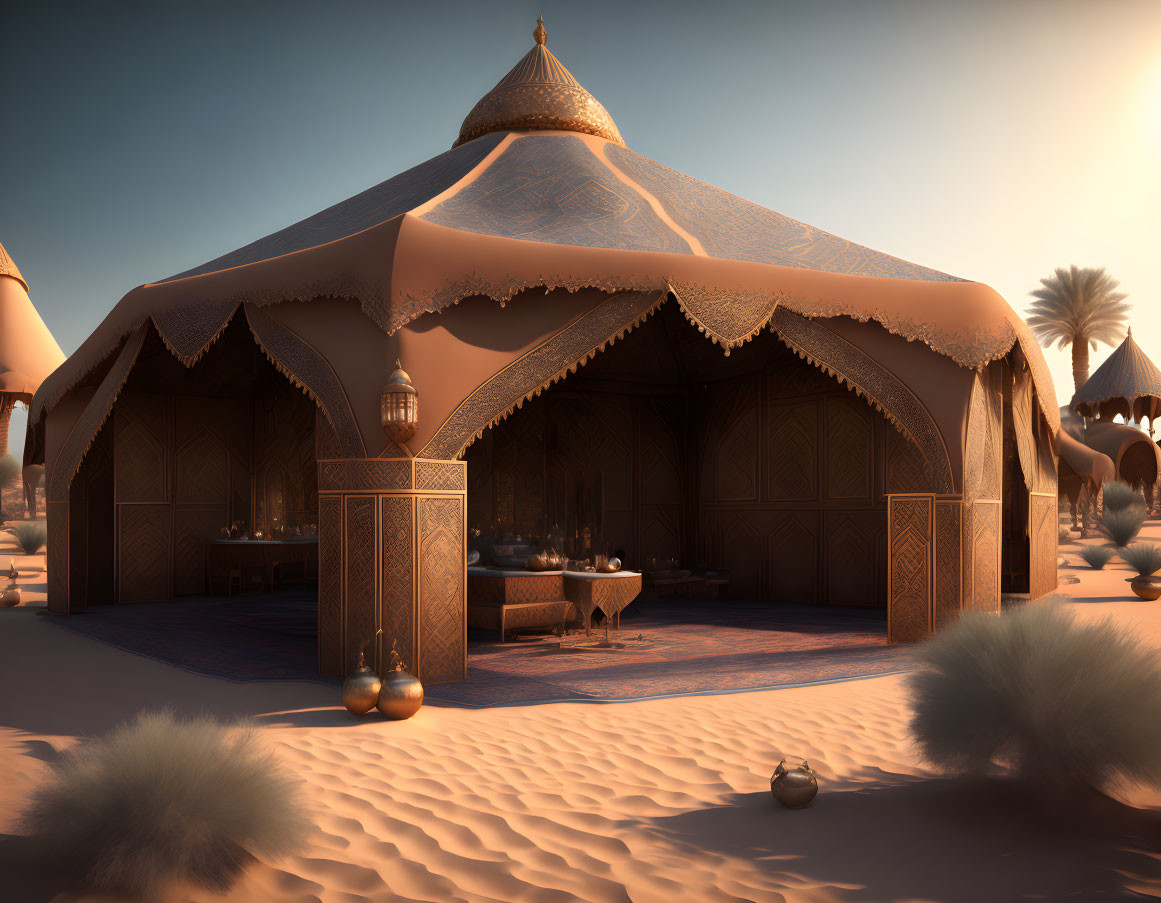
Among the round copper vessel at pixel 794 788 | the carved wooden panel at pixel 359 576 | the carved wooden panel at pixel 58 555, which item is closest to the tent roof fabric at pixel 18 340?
the carved wooden panel at pixel 58 555

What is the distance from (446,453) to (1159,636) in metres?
6.74

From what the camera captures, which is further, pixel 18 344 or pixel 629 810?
pixel 18 344

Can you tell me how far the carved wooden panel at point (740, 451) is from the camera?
1188cm

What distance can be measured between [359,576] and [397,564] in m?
0.33

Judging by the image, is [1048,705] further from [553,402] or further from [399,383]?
[553,402]

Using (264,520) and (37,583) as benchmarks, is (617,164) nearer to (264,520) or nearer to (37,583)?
(264,520)

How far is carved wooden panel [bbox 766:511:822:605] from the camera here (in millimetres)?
11281

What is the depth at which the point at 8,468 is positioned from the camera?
77.5 ft

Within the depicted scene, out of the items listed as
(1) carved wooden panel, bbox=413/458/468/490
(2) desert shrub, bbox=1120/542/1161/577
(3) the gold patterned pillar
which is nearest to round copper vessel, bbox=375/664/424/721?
(3) the gold patterned pillar

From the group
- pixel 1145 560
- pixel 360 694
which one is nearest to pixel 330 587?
pixel 360 694

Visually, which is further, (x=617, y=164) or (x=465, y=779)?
(x=617, y=164)

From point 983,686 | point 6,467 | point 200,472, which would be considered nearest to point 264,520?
point 200,472

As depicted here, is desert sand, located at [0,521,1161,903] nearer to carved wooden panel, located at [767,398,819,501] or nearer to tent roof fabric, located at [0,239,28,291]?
carved wooden panel, located at [767,398,819,501]

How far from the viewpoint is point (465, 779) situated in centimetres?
414
